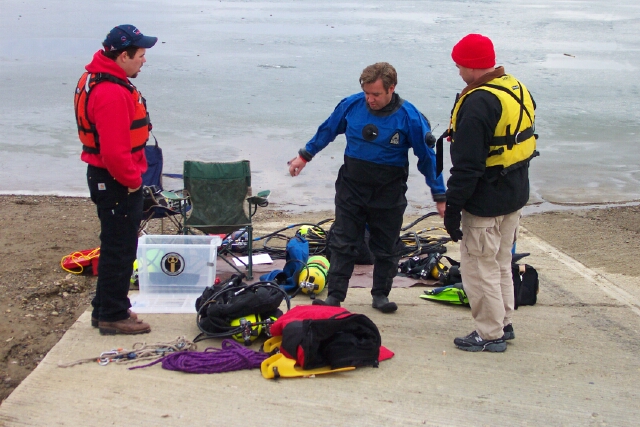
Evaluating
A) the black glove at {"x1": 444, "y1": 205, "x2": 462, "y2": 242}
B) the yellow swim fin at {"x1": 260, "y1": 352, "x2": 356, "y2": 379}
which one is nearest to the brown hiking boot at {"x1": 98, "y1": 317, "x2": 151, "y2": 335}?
the yellow swim fin at {"x1": 260, "y1": 352, "x2": 356, "y2": 379}

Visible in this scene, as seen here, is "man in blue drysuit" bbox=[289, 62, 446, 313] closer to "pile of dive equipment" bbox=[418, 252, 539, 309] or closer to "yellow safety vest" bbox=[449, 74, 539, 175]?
"pile of dive equipment" bbox=[418, 252, 539, 309]

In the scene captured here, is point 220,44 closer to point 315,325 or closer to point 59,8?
point 59,8

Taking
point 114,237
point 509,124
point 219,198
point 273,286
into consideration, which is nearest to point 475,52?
point 509,124

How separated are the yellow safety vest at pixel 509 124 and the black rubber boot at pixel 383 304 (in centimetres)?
133

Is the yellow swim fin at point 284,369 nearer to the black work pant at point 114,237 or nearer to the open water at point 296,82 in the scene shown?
the black work pant at point 114,237

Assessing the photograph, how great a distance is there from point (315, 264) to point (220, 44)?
15291mm

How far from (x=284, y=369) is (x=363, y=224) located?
138 centimetres

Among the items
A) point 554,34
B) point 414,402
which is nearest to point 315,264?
point 414,402

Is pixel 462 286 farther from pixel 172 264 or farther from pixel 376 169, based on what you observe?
pixel 172 264

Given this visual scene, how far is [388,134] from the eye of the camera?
4617mm

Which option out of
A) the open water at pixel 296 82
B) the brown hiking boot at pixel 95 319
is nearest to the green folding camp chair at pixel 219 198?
the brown hiking boot at pixel 95 319

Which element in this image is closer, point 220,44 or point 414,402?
point 414,402

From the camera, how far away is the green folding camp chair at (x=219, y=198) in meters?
5.61

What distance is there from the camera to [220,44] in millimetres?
19812
